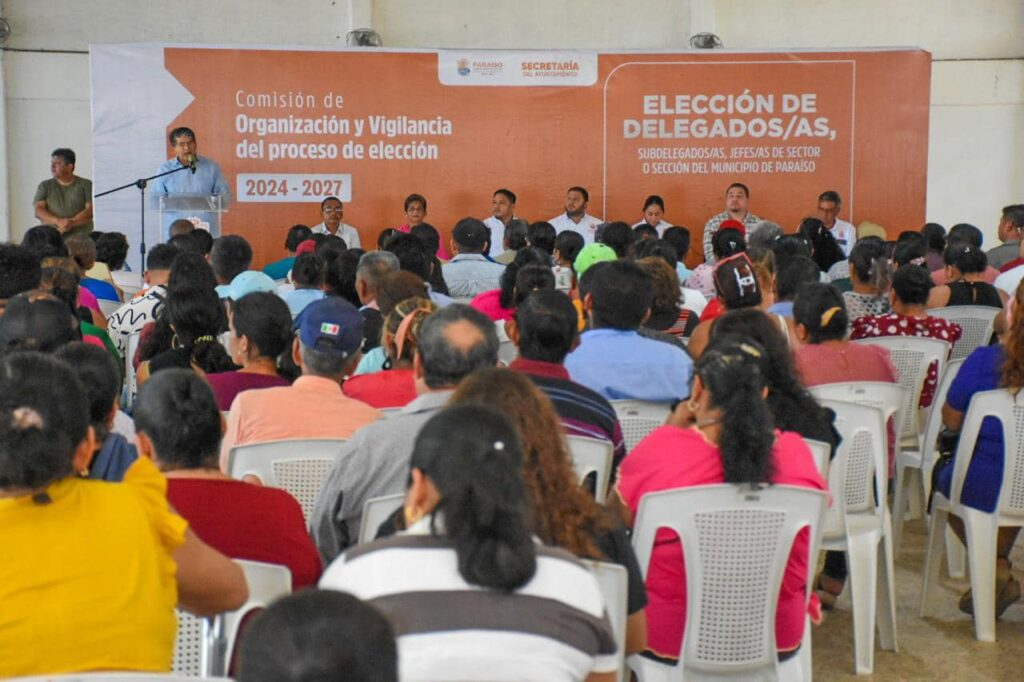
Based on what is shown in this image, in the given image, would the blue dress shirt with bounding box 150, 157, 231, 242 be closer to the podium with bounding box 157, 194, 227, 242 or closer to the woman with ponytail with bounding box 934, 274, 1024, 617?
the podium with bounding box 157, 194, 227, 242

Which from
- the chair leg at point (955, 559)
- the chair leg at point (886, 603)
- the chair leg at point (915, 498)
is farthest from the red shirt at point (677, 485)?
the chair leg at point (915, 498)

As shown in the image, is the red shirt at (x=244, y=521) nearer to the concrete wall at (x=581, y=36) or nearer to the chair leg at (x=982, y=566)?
the chair leg at (x=982, y=566)

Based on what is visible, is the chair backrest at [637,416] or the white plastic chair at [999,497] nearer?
the chair backrest at [637,416]

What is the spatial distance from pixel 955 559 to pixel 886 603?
42.8 inches

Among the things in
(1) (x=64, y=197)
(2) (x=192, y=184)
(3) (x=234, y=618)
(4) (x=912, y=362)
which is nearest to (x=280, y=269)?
(2) (x=192, y=184)

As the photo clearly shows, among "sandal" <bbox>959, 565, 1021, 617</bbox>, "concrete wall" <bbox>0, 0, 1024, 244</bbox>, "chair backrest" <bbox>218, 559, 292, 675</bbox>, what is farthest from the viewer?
"concrete wall" <bbox>0, 0, 1024, 244</bbox>

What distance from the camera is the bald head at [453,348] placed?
341 cm

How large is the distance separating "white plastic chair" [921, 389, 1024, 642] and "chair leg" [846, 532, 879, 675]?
504 millimetres

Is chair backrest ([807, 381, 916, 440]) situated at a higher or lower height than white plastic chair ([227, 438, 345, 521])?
higher

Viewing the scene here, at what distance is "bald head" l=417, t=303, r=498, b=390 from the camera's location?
3.41 m

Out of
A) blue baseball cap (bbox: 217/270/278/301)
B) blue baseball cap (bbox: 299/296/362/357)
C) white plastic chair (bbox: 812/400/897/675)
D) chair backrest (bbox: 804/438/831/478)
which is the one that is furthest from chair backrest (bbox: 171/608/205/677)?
blue baseball cap (bbox: 217/270/278/301)

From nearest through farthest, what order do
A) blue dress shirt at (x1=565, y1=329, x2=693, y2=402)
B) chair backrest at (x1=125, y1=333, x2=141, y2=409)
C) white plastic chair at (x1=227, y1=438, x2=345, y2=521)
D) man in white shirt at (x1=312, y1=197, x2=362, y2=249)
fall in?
white plastic chair at (x1=227, y1=438, x2=345, y2=521)
blue dress shirt at (x1=565, y1=329, x2=693, y2=402)
chair backrest at (x1=125, y1=333, x2=141, y2=409)
man in white shirt at (x1=312, y1=197, x2=362, y2=249)

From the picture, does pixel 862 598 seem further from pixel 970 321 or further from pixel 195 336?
pixel 970 321

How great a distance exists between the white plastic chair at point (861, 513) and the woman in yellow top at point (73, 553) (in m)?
2.40
